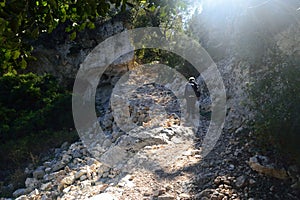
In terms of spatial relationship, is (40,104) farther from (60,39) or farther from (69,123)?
(60,39)

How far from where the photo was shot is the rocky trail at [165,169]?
15.2ft

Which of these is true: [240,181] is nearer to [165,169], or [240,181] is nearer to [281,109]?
[281,109]

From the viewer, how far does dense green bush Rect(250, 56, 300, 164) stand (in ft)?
14.4

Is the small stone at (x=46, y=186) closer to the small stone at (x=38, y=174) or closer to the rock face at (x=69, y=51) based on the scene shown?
the small stone at (x=38, y=174)

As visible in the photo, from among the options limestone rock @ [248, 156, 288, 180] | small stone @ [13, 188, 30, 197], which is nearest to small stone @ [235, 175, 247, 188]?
limestone rock @ [248, 156, 288, 180]

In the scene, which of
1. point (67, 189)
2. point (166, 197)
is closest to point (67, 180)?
point (67, 189)

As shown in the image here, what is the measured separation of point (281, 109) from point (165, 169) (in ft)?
7.98

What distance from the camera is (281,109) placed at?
462 centimetres

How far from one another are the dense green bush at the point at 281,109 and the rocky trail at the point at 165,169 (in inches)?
14.3

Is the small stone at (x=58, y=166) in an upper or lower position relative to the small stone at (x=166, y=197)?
upper

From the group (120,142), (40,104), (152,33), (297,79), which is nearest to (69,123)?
(40,104)

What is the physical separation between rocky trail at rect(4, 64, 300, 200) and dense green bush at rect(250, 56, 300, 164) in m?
0.36

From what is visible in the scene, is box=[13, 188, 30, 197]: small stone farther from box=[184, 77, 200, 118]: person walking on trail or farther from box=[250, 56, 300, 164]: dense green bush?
box=[250, 56, 300, 164]: dense green bush

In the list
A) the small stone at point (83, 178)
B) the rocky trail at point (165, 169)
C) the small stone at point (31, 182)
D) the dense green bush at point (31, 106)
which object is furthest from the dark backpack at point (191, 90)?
the dense green bush at point (31, 106)
